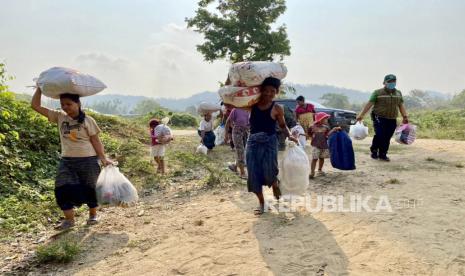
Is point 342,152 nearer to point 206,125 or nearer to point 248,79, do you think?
point 248,79

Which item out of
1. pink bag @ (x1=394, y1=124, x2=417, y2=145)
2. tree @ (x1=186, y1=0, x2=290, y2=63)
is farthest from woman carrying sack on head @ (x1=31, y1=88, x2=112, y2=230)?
tree @ (x1=186, y1=0, x2=290, y2=63)

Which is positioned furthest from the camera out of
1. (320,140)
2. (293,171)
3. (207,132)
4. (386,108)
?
(207,132)

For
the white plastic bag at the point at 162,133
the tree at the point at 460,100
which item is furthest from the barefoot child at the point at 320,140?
the tree at the point at 460,100

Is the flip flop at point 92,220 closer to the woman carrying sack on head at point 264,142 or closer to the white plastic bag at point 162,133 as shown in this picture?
the woman carrying sack on head at point 264,142

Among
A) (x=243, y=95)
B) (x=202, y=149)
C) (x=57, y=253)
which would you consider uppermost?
(x=243, y=95)

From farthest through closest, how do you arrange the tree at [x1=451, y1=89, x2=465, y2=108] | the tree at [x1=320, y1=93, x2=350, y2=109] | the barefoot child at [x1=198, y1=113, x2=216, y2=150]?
the tree at [x1=320, y1=93, x2=350, y2=109] → the tree at [x1=451, y1=89, x2=465, y2=108] → the barefoot child at [x1=198, y1=113, x2=216, y2=150]

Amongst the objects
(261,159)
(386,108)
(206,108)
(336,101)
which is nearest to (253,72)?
(261,159)

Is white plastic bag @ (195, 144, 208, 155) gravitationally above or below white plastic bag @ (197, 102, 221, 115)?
below

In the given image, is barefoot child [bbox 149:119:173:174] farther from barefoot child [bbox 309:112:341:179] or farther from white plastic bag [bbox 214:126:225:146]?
barefoot child [bbox 309:112:341:179]

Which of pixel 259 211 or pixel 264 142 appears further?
pixel 259 211

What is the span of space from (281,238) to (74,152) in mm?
2475

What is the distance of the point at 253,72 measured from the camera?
14.4ft

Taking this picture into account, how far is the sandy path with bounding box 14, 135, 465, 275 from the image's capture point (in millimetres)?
3314

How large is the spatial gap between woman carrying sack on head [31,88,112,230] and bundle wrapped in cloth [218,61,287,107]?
1648 millimetres
